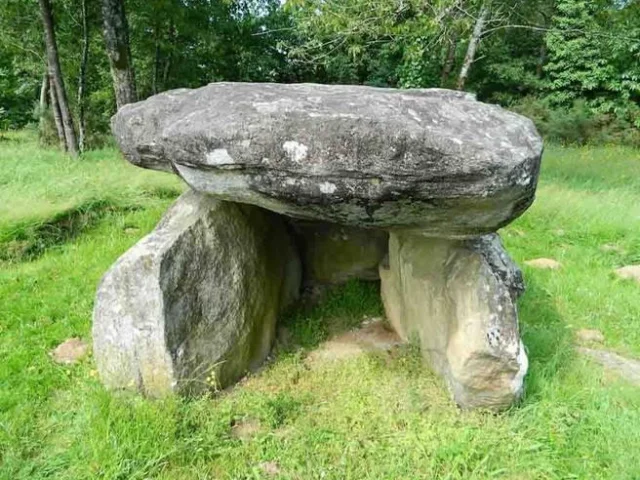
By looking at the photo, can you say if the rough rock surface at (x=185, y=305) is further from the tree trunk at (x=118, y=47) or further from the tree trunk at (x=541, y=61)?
the tree trunk at (x=541, y=61)

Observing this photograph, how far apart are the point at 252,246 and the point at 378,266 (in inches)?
48.5

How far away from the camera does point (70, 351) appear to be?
3.84m

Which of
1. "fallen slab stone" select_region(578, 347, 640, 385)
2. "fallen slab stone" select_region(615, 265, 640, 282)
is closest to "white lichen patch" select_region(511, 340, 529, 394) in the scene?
→ "fallen slab stone" select_region(578, 347, 640, 385)

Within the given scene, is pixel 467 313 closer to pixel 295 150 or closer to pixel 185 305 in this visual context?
pixel 295 150

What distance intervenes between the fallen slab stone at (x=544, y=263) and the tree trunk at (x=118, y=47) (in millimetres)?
6675

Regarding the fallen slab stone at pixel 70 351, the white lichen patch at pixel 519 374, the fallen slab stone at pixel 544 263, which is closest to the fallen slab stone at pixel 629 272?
the fallen slab stone at pixel 544 263

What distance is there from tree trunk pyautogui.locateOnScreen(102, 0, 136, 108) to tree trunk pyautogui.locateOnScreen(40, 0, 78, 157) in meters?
1.25

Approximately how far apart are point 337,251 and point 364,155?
2.21 m

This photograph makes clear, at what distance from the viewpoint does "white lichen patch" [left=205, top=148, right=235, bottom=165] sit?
2619mm

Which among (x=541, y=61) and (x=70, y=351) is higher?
(x=541, y=61)

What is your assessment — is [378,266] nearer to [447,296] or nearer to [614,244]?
[447,296]

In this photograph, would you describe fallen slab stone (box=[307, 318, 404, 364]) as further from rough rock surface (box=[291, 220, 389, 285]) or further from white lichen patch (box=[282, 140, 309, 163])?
white lichen patch (box=[282, 140, 309, 163])

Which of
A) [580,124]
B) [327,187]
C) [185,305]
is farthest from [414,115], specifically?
[580,124]

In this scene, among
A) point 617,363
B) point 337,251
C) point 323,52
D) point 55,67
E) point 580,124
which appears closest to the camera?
point 617,363
